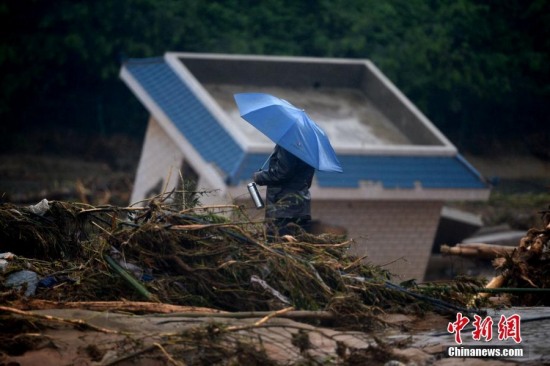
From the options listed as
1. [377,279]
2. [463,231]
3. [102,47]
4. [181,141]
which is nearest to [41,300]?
[377,279]

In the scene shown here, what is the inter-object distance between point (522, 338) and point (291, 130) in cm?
248

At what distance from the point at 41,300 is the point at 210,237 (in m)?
1.25

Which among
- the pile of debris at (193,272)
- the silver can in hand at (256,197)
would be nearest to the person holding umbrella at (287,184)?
the silver can in hand at (256,197)

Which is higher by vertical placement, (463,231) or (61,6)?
(61,6)

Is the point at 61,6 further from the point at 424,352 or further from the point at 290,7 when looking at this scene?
the point at 424,352

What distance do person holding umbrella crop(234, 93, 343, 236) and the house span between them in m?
3.51

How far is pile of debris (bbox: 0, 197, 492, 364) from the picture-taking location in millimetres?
6465

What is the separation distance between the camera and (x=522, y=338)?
6.65 meters

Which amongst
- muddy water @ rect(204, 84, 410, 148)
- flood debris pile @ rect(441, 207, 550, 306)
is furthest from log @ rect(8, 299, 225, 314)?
muddy water @ rect(204, 84, 410, 148)

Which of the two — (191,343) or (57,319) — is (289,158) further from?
(57,319)

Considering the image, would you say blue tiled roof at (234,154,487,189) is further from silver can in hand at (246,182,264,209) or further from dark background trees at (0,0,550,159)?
dark background trees at (0,0,550,159)

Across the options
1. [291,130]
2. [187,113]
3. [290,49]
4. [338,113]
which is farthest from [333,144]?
[290,49]

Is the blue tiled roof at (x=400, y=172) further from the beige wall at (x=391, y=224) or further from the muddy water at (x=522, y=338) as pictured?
the muddy water at (x=522, y=338)

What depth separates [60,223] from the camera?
7.27 metres
